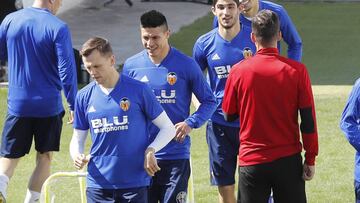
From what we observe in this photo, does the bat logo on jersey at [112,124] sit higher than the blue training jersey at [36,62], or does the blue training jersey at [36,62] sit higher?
the bat logo on jersey at [112,124]

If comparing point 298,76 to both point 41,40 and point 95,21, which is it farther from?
point 95,21

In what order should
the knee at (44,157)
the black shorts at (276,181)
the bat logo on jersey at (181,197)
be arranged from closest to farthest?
1. the black shorts at (276,181)
2. the bat logo on jersey at (181,197)
3. the knee at (44,157)

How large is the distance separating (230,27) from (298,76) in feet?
6.29

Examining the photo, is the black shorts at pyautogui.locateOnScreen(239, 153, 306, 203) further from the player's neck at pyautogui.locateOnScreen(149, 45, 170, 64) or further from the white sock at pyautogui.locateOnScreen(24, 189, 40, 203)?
the white sock at pyautogui.locateOnScreen(24, 189, 40, 203)

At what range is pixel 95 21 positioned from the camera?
25.6 m

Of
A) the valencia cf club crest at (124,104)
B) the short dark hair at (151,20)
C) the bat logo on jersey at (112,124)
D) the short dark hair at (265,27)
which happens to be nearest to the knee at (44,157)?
the short dark hair at (151,20)

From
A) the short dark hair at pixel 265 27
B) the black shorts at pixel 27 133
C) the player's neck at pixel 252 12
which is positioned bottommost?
the black shorts at pixel 27 133

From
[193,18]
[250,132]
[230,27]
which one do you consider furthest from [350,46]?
[250,132]

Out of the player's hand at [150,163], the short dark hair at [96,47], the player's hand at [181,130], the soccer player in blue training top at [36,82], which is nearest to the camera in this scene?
the player's hand at [150,163]

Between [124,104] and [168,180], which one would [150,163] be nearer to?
[124,104]

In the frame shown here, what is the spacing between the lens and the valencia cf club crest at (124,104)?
8.25 meters

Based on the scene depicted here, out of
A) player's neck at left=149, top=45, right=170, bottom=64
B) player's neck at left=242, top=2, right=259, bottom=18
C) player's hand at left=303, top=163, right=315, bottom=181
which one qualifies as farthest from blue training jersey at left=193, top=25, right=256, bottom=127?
player's hand at left=303, top=163, right=315, bottom=181

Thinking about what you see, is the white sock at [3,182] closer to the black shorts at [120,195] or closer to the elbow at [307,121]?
the black shorts at [120,195]

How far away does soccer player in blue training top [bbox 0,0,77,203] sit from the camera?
34.7 feet
